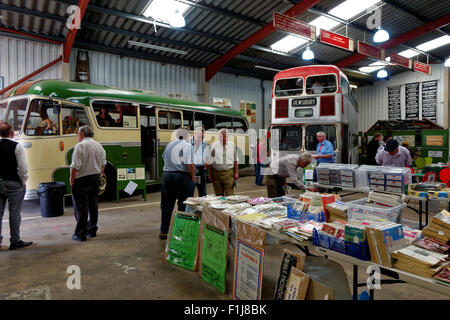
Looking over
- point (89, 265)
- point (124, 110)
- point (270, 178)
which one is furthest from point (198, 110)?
point (89, 265)

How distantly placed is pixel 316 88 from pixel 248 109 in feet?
28.2

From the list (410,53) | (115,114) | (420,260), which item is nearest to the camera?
(420,260)

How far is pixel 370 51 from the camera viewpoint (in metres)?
12.3

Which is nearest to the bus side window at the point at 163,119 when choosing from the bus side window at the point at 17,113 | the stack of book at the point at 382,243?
the bus side window at the point at 17,113

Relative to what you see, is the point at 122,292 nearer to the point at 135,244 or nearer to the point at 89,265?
the point at 89,265

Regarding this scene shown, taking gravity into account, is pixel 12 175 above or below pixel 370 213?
above

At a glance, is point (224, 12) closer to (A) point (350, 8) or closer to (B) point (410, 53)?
(A) point (350, 8)

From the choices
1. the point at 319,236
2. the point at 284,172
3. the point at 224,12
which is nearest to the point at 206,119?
the point at 224,12

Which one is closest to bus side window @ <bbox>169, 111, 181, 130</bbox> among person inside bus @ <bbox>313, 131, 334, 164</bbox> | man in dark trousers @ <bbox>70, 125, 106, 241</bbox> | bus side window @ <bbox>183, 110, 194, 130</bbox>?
bus side window @ <bbox>183, 110, 194, 130</bbox>

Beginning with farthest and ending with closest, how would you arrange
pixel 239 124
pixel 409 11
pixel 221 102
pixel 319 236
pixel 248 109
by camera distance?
1. pixel 248 109
2. pixel 221 102
3. pixel 239 124
4. pixel 409 11
5. pixel 319 236

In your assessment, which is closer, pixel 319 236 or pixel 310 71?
pixel 319 236

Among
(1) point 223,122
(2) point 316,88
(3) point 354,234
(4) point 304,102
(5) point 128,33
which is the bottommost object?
(3) point 354,234

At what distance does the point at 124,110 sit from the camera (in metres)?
8.20

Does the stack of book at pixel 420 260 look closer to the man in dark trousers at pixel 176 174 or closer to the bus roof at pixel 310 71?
the man in dark trousers at pixel 176 174
